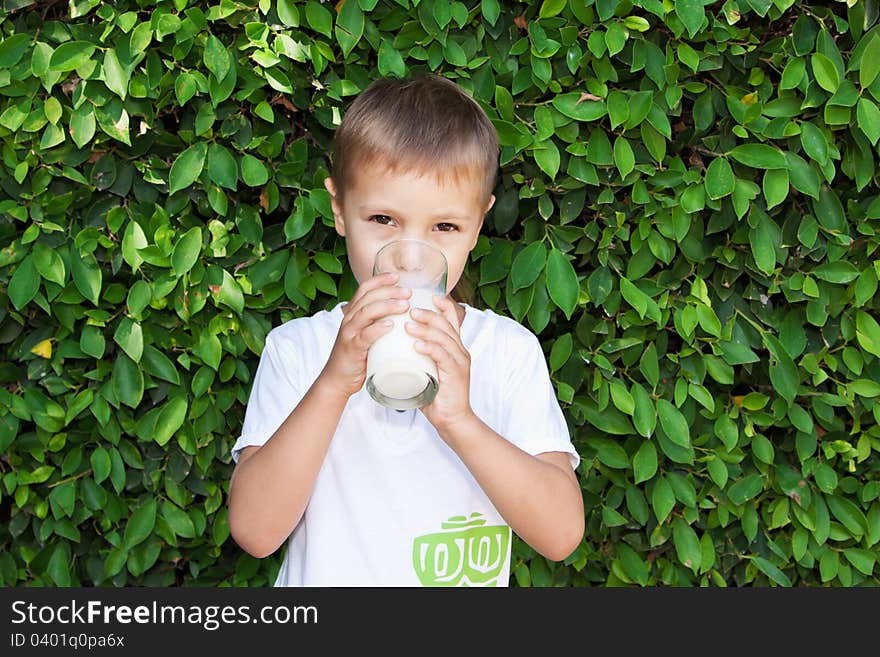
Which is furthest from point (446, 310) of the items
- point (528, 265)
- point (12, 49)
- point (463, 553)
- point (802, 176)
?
point (12, 49)

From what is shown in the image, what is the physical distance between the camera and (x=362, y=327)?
121cm

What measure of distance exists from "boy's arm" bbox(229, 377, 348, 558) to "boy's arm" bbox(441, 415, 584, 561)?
0.55 feet

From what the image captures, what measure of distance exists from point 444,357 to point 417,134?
405 millimetres

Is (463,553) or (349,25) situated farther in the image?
(349,25)

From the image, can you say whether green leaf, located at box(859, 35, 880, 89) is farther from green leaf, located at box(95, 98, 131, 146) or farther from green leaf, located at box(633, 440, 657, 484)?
green leaf, located at box(95, 98, 131, 146)

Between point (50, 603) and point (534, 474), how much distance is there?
35.6 inches

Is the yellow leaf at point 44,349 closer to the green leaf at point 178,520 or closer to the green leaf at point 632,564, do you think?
the green leaf at point 178,520

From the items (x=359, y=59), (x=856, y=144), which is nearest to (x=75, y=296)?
(x=359, y=59)

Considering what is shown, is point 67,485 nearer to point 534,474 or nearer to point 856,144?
point 534,474

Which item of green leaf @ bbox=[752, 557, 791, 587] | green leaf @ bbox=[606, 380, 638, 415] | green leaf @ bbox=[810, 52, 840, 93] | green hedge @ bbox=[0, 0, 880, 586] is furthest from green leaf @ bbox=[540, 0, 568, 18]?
green leaf @ bbox=[752, 557, 791, 587]

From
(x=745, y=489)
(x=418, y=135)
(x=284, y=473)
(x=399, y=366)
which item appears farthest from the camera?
(x=745, y=489)

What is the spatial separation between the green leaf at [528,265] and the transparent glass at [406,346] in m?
0.56

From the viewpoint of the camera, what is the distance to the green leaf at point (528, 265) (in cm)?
188

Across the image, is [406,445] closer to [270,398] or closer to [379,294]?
[270,398]
